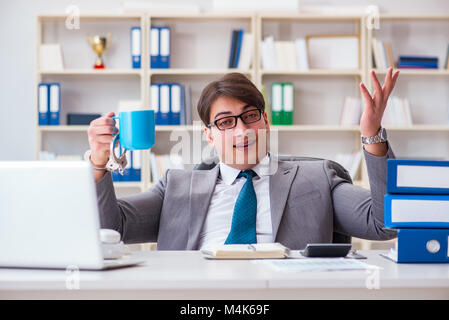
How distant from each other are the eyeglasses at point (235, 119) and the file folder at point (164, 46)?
2.23m

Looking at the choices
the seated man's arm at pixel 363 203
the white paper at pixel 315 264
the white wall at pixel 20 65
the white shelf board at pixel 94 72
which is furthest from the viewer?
the white wall at pixel 20 65

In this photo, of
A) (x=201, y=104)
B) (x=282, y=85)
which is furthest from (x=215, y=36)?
(x=201, y=104)

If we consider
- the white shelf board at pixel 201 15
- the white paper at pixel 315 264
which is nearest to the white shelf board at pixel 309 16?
the white shelf board at pixel 201 15

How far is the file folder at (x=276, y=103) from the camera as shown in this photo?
3.98 meters

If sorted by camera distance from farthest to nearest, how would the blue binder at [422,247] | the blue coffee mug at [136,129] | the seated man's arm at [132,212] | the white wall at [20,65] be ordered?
the white wall at [20,65] < the seated man's arm at [132,212] < the blue coffee mug at [136,129] < the blue binder at [422,247]

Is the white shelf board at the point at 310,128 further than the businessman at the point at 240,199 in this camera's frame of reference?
Yes

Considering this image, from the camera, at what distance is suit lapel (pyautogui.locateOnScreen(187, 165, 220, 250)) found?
70.0 inches

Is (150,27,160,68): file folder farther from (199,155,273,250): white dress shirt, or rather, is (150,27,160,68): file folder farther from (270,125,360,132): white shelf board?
(199,155,273,250): white dress shirt

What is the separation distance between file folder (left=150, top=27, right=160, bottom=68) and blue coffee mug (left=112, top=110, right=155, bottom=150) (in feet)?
8.69

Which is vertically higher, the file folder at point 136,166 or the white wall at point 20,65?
the white wall at point 20,65

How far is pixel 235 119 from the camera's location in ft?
6.07

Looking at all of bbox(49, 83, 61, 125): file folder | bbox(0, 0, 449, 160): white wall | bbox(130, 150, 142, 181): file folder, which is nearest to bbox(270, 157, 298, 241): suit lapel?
bbox(130, 150, 142, 181): file folder
